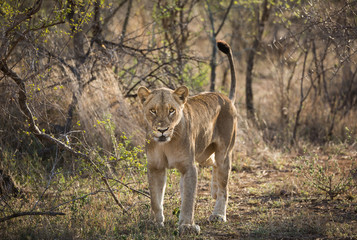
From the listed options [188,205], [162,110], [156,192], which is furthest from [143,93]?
[188,205]

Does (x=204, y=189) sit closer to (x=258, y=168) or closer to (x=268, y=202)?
(x=268, y=202)

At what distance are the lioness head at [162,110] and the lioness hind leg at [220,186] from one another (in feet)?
3.28

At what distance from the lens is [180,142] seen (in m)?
4.24

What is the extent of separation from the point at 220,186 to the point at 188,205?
845 mm

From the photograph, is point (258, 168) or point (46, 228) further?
point (258, 168)

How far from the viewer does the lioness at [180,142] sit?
13.5 ft

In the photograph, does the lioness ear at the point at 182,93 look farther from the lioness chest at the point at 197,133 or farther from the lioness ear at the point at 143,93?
the lioness ear at the point at 143,93

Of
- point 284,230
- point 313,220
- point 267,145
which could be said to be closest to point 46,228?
point 284,230

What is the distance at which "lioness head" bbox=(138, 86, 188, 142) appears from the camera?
158 inches

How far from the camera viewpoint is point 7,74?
448 centimetres

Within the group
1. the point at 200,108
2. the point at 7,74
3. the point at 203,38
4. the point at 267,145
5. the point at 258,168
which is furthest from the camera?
the point at 203,38

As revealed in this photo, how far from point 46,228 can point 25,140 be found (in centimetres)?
269

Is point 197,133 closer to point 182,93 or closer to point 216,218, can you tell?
point 182,93

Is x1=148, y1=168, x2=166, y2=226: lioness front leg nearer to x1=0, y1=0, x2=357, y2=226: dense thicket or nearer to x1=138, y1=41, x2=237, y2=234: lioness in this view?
x1=138, y1=41, x2=237, y2=234: lioness
